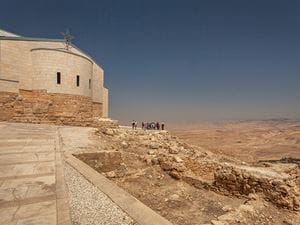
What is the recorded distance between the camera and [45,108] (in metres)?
18.8

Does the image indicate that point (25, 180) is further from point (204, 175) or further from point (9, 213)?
point (204, 175)

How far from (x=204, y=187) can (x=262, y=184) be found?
212cm

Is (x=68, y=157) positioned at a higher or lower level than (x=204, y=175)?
higher

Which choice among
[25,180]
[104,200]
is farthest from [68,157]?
[104,200]

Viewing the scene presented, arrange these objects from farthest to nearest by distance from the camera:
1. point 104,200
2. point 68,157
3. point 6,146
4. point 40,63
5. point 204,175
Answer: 1. point 40,63
2. point 204,175
3. point 6,146
4. point 68,157
5. point 104,200

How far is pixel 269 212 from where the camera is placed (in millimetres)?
6168

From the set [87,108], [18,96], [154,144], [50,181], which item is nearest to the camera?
[50,181]

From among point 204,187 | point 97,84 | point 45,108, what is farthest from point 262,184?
point 97,84

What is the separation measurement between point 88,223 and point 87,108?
19.8 metres

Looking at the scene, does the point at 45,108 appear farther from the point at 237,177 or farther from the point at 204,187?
the point at 237,177

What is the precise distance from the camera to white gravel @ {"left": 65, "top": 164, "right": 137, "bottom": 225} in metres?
3.50

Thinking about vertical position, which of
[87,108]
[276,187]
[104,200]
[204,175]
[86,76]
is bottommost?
[204,175]

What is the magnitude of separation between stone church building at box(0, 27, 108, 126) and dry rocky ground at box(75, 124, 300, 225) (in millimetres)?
10801

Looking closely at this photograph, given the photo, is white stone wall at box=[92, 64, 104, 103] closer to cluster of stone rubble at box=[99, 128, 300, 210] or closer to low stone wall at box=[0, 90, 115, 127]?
low stone wall at box=[0, 90, 115, 127]
